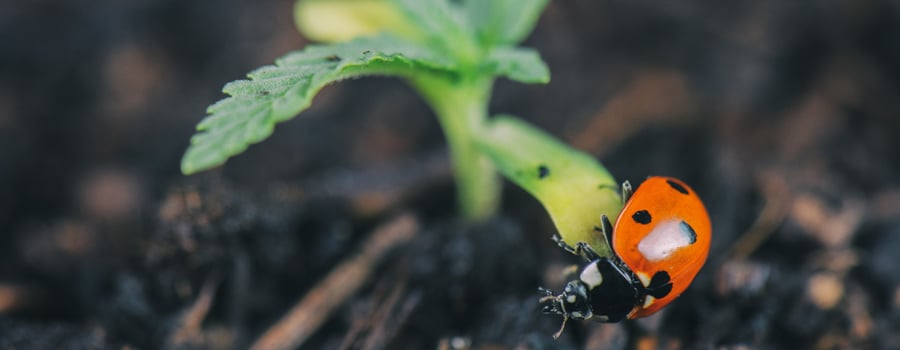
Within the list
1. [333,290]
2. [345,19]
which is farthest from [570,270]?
[345,19]

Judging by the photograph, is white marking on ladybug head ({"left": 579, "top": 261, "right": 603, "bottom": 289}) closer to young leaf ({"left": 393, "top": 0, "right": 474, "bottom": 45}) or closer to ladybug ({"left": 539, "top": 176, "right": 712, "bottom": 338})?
ladybug ({"left": 539, "top": 176, "right": 712, "bottom": 338})

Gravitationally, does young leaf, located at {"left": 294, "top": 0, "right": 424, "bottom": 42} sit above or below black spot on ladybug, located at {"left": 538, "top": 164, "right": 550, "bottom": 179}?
above

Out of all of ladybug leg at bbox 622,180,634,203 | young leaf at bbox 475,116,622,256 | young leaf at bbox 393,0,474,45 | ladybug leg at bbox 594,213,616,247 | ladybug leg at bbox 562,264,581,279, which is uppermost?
young leaf at bbox 393,0,474,45

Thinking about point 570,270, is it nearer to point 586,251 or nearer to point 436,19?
point 586,251

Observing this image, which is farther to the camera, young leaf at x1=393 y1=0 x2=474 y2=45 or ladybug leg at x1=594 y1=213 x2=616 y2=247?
young leaf at x1=393 y1=0 x2=474 y2=45

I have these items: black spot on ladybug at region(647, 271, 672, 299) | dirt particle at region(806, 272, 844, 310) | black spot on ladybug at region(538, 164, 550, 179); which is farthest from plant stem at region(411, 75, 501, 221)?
dirt particle at region(806, 272, 844, 310)

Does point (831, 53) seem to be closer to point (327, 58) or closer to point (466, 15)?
point (466, 15)
